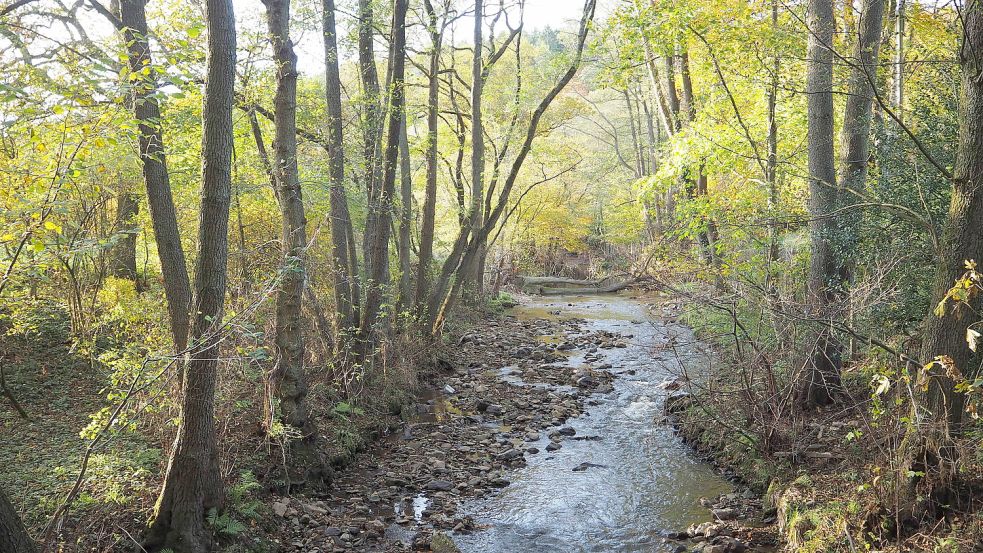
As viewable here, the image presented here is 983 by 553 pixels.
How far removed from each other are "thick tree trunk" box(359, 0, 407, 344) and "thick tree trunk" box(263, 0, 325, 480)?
255cm

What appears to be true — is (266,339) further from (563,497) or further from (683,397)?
(683,397)

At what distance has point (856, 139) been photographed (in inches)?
302

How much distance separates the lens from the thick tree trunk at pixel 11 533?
336 cm

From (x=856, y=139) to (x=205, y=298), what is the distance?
25.2ft

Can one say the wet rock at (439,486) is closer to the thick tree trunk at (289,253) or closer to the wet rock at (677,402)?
the thick tree trunk at (289,253)

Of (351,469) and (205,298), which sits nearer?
(205,298)

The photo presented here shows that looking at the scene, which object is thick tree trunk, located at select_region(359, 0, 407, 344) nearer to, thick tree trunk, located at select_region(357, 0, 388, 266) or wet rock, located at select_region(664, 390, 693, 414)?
thick tree trunk, located at select_region(357, 0, 388, 266)

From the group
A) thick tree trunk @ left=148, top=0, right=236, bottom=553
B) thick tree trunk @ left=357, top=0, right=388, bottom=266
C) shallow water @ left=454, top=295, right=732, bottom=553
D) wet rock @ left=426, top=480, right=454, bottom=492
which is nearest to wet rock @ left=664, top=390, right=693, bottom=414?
shallow water @ left=454, top=295, right=732, bottom=553

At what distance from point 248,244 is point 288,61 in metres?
4.95

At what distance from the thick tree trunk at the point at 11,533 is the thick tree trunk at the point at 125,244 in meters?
7.15

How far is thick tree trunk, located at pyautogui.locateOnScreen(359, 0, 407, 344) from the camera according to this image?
32.5 feet

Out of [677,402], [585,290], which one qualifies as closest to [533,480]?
[677,402]

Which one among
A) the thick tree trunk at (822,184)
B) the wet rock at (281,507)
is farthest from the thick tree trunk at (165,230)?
the thick tree trunk at (822,184)

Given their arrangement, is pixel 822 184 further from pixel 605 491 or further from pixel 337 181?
pixel 337 181
